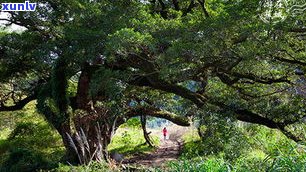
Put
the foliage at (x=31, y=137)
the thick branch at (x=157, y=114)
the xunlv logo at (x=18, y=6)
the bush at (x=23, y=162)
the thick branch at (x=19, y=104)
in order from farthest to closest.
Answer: the foliage at (x=31, y=137)
the thick branch at (x=19, y=104)
the thick branch at (x=157, y=114)
the bush at (x=23, y=162)
the xunlv logo at (x=18, y=6)

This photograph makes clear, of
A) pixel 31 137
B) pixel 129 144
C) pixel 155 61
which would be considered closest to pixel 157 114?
pixel 155 61

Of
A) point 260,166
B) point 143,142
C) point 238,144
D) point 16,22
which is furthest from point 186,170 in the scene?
point 143,142

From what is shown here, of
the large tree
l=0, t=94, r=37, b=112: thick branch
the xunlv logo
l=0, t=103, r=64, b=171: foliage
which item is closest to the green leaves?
the large tree

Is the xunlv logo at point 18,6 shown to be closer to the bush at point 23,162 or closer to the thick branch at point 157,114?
the thick branch at point 157,114

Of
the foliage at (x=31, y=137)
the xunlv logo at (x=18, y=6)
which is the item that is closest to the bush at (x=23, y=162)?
the foliage at (x=31, y=137)

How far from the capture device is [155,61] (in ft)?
24.1

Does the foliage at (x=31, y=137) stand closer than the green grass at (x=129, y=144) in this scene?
Yes

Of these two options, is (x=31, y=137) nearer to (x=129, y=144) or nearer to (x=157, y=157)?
(x=129, y=144)

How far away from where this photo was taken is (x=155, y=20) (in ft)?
24.1

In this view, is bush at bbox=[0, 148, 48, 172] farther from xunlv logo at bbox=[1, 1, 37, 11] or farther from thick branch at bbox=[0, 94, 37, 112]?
xunlv logo at bbox=[1, 1, 37, 11]

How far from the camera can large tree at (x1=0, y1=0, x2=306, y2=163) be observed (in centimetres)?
665

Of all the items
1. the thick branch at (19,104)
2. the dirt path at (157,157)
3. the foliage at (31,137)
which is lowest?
A: the dirt path at (157,157)

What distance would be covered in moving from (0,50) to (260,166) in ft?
24.2

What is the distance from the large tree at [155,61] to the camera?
6655 mm
